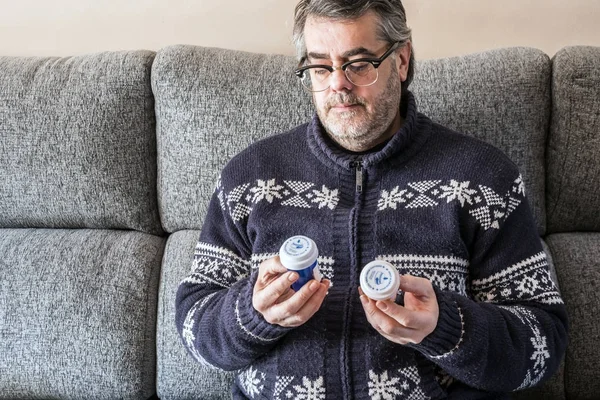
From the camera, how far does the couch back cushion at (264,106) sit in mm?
1470

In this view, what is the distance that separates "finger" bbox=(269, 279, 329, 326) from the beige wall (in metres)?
0.99

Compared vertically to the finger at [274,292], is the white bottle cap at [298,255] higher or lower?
higher

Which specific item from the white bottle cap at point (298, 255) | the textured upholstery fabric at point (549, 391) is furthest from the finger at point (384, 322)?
the textured upholstery fabric at point (549, 391)

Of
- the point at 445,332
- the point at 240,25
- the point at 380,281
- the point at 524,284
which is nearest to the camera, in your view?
the point at 380,281

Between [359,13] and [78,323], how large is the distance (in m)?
0.96

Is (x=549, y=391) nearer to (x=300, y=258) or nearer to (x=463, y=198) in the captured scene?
(x=463, y=198)

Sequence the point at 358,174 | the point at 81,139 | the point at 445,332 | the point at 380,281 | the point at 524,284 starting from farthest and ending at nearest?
the point at 81,139 → the point at 358,174 → the point at 524,284 → the point at 445,332 → the point at 380,281

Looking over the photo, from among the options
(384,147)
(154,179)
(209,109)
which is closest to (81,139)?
(154,179)

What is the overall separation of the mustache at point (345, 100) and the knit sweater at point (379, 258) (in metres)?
0.10

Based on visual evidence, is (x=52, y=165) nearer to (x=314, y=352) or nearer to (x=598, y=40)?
(x=314, y=352)

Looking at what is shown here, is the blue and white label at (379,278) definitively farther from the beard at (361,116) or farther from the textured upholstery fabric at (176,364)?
the textured upholstery fabric at (176,364)

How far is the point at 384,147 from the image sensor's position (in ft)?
4.17

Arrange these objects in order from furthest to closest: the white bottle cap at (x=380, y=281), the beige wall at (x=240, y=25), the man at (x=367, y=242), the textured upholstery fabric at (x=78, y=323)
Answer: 1. the beige wall at (x=240, y=25)
2. the textured upholstery fabric at (x=78, y=323)
3. the man at (x=367, y=242)
4. the white bottle cap at (x=380, y=281)

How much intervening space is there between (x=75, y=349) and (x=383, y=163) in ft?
2.76
